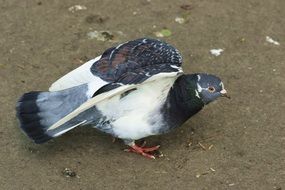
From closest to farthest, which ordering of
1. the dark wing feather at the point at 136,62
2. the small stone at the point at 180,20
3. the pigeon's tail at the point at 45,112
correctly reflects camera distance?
the dark wing feather at the point at 136,62 → the pigeon's tail at the point at 45,112 → the small stone at the point at 180,20

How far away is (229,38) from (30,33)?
2.11 meters

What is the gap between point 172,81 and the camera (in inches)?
182

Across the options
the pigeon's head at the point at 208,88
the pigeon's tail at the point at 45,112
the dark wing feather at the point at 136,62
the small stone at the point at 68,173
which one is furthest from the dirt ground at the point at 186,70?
the dark wing feather at the point at 136,62

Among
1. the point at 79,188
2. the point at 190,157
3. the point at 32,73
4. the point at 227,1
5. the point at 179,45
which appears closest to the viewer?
the point at 79,188

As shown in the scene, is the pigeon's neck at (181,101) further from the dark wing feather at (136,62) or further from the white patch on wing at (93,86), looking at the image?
the white patch on wing at (93,86)

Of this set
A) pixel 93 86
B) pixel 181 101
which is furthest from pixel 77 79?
pixel 181 101

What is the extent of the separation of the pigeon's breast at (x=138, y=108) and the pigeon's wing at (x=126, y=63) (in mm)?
144

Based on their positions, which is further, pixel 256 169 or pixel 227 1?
pixel 227 1

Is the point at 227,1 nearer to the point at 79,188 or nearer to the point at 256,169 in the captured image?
the point at 256,169

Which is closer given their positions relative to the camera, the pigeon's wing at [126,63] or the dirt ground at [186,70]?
the pigeon's wing at [126,63]

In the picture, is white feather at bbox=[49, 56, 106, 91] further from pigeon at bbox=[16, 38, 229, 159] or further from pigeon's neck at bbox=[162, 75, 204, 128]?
pigeon's neck at bbox=[162, 75, 204, 128]

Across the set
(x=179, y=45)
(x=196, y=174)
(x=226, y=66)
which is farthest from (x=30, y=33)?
(x=196, y=174)

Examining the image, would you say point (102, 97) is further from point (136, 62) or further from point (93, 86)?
point (136, 62)

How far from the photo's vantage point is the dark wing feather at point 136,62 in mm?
4398
